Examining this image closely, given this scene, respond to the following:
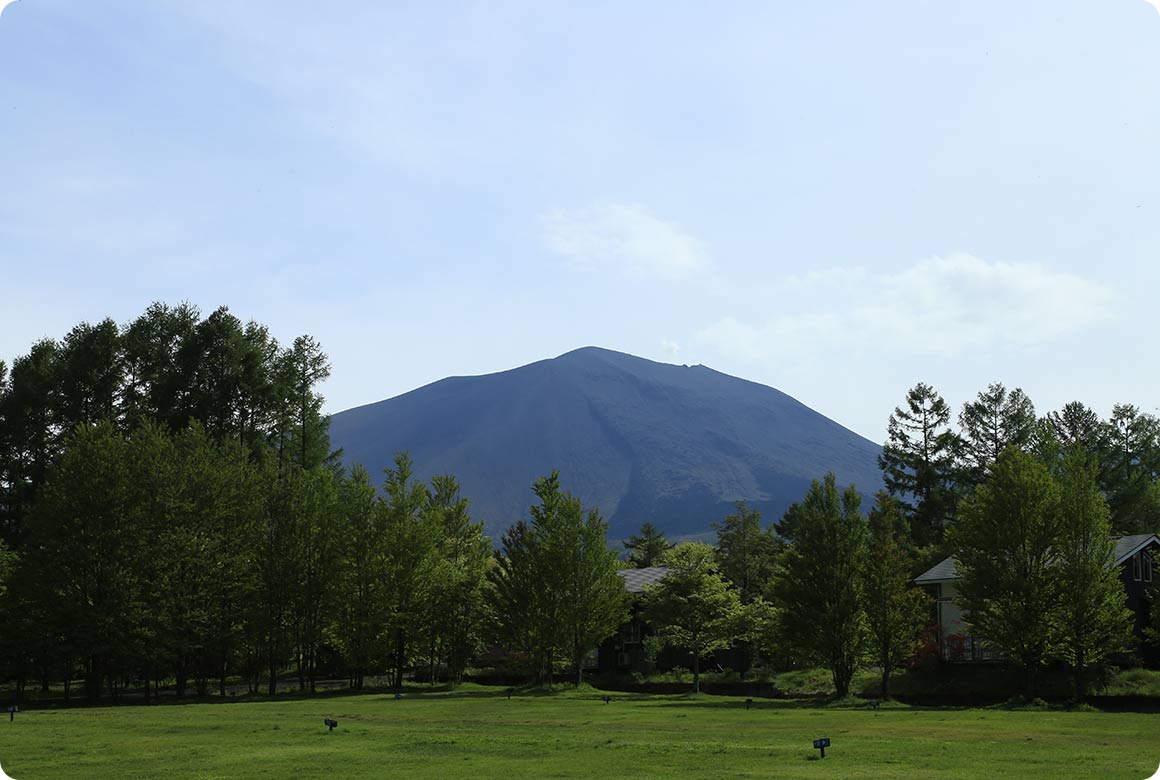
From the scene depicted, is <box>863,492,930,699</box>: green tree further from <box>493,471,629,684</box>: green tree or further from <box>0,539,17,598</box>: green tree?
<box>0,539,17,598</box>: green tree

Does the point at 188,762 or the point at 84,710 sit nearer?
the point at 188,762

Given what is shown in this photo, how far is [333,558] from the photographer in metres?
70.8

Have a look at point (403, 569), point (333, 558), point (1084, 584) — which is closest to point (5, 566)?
point (333, 558)

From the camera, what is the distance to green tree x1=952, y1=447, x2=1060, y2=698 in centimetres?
5281

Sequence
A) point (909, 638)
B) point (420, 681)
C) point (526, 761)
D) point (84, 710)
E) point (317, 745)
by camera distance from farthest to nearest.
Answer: point (420, 681), point (909, 638), point (84, 710), point (317, 745), point (526, 761)

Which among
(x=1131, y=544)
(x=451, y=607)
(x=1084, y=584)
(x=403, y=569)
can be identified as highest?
(x=1131, y=544)

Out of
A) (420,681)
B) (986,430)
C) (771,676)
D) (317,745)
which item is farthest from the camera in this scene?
(986,430)

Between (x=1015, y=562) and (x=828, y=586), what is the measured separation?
9.82 m

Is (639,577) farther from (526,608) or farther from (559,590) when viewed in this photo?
(526,608)

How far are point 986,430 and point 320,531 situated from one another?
233ft

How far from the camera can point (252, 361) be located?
290 feet

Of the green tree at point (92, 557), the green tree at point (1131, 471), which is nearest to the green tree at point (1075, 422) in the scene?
the green tree at point (1131, 471)

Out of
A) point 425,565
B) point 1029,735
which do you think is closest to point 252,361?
point 425,565

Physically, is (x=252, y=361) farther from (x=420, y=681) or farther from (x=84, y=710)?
(x=84, y=710)
